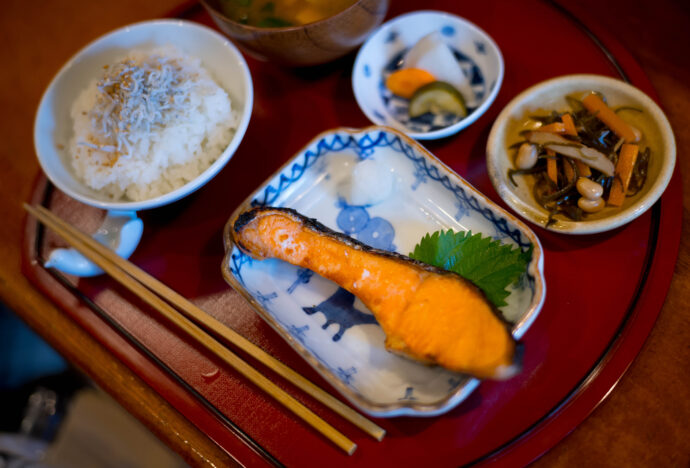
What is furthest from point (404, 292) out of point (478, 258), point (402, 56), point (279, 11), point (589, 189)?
point (279, 11)

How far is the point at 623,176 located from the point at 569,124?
262 millimetres

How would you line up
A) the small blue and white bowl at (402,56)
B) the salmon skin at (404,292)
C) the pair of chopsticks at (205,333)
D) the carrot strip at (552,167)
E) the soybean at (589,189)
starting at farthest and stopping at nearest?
the small blue and white bowl at (402,56), the carrot strip at (552,167), the soybean at (589,189), the pair of chopsticks at (205,333), the salmon skin at (404,292)

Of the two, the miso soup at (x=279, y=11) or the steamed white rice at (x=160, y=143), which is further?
the miso soup at (x=279, y=11)

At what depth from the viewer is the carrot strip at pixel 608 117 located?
167cm

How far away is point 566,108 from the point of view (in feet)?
6.04

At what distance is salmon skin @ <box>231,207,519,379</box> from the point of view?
4.35 feet

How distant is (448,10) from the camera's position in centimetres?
229

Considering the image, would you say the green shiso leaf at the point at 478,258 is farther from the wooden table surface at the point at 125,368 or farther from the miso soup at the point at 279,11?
the miso soup at the point at 279,11

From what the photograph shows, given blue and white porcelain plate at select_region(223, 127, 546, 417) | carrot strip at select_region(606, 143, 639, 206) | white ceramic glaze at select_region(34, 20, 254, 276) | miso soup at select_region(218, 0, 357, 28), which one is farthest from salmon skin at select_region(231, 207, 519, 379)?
miso soup at select_region(218, 0, 357, 28)

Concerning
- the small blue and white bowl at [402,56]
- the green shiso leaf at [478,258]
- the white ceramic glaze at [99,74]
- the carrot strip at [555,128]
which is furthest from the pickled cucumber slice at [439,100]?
the white ceramic glaze at [99,74]

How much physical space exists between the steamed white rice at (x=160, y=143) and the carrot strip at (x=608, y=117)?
4.45 ft

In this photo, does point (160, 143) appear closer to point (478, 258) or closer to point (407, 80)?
point (407, 80)

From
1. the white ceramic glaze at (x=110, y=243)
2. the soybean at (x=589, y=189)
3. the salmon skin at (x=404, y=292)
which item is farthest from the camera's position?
the white ceramic glaze at (x=110, y=243)

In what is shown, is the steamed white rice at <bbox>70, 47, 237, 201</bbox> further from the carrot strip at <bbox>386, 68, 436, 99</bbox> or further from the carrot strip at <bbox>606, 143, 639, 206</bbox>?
the carrot strip at <bbox>606, 143, 639, 206</bbox>
